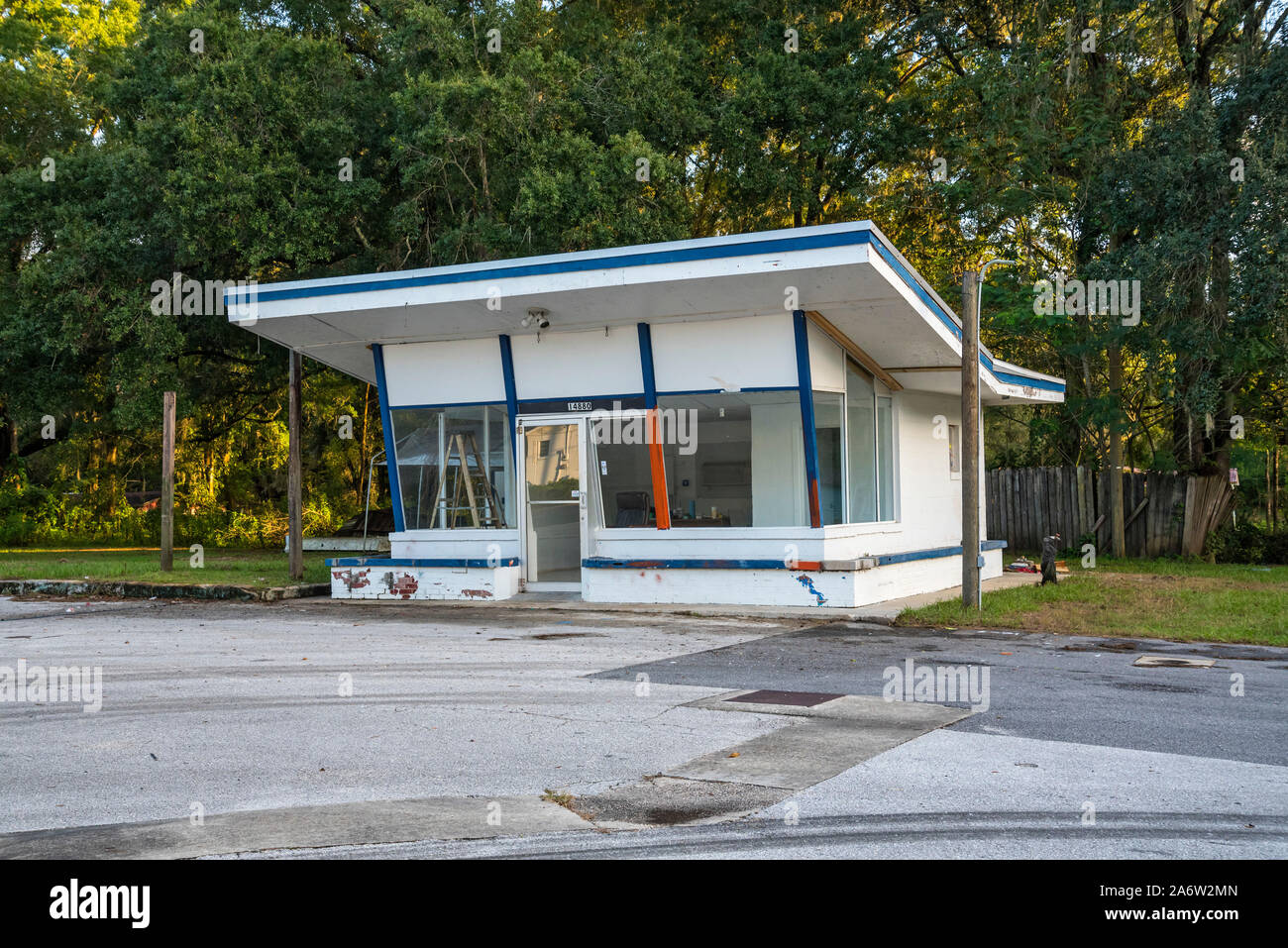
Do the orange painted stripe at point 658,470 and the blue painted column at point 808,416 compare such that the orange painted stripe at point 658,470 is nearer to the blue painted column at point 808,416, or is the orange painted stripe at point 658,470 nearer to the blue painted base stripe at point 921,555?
the blue painted column at point 808,416

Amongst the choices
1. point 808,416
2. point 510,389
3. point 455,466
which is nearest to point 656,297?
point 808,416

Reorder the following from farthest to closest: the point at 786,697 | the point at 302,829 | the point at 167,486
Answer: the point at 167,486 → the point at 786,697 → the point at 302,829

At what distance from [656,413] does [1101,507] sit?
565 inches

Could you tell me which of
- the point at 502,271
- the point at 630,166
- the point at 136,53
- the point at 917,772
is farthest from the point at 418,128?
the point at 917,772

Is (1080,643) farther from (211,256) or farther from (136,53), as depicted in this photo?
(136,53)

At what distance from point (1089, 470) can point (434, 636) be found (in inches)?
735

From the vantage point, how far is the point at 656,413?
16703mm

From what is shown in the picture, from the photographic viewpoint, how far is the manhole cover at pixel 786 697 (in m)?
9.30

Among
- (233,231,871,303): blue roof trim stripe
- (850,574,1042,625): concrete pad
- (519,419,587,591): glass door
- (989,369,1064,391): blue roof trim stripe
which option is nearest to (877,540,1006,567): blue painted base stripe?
(850,574,1042,625): concrete pad

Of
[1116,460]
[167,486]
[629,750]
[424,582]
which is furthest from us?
[1116,460]

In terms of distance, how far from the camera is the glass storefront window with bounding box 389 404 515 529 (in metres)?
18.1

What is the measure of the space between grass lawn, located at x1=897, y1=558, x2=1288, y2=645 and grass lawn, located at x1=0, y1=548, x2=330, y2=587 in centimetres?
1143

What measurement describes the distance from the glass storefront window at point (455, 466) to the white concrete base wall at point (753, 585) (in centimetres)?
222

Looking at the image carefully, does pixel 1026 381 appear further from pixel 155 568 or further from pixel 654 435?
pixel 155 568
